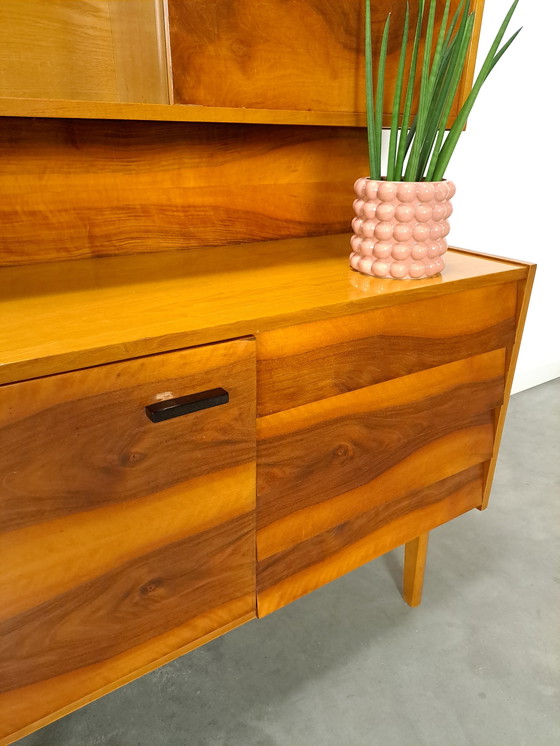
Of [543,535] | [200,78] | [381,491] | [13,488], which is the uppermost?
[200,78]

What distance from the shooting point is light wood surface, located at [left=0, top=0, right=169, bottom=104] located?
0.80m

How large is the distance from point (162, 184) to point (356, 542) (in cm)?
70

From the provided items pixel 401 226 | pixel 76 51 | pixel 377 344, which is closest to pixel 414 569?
pixel 377 344

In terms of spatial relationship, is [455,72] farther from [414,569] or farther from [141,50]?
[414,569]

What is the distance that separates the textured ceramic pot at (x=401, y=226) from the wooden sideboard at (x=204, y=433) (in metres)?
0.03

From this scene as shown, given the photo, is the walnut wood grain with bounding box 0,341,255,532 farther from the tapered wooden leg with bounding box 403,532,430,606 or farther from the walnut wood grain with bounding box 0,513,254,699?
the tapered wooden leg with bounding box 403,532,430,606

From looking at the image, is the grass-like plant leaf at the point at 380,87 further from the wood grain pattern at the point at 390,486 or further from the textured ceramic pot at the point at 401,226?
the wood grain pattern at the point at 390,486

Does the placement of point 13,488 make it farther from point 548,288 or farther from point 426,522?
point 548,288

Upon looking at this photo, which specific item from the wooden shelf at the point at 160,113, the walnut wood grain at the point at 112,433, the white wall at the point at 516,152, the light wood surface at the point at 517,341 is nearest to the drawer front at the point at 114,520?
the walnut wood grain at the point at 112,433

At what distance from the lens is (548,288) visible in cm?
221

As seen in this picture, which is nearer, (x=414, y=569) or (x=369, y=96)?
(x=369, y=96)

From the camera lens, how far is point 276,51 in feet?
2.66

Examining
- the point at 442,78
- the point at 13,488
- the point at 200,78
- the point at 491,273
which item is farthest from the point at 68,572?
the point at 442,78

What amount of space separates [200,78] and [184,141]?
0.71 feet
